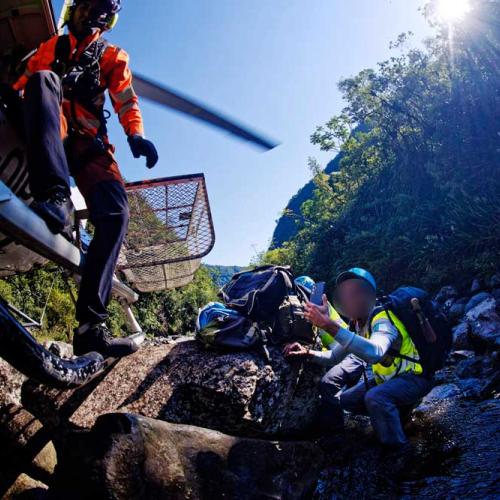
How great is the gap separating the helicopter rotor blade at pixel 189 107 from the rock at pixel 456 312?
406 inches

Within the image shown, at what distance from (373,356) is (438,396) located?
2418 mm

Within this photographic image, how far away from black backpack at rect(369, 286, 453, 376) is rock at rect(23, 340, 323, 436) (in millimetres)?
1038

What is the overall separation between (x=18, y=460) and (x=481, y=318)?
825 centimetres

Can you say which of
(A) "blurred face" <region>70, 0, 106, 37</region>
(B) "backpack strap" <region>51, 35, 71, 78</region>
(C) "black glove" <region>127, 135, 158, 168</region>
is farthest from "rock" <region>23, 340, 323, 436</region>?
(A) "blurred face" <region>70, 0, 106, 37</region>

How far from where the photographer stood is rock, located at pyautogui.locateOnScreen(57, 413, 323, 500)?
1.74 metres

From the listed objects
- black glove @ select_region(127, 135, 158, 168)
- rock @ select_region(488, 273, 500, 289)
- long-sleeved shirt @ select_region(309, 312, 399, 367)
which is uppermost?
rock @ select_region(488, 273, 500, 289)

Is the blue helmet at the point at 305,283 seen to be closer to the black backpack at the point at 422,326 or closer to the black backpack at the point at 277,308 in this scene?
the black backpack at the point at 277,308

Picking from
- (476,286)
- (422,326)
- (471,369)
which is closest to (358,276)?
(422,326)

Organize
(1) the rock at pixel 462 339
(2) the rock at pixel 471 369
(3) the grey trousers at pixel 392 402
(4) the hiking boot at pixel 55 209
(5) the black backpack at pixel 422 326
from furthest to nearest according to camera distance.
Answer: (1) the rock at pixel 462 339 → (2) the rock at pixel 471 369 → (5) the black backpack at pixel 422 326 → (3) the grey trousers at pixel 392 402 → (4) the hiking boot at pixel 55 209

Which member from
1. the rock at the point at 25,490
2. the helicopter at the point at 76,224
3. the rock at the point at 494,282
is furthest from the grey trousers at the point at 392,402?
the rock at the point at 494,282

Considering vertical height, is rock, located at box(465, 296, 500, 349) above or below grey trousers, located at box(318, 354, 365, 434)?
above

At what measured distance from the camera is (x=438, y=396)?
4.57 meters

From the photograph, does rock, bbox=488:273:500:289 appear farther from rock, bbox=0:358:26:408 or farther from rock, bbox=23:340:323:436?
rock, bbox=0:358:26:408

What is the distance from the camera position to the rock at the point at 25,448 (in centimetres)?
285
